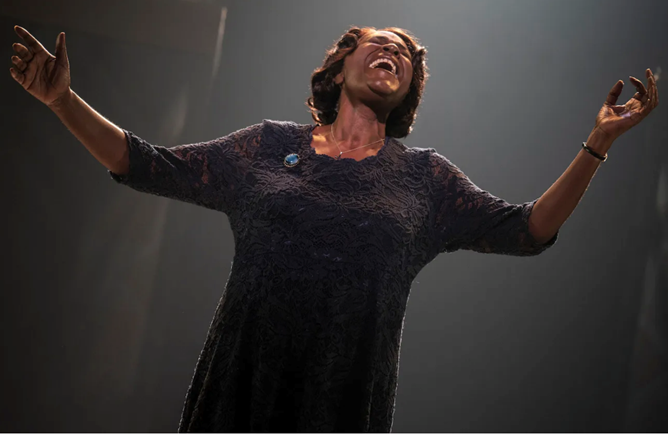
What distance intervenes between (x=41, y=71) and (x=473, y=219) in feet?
3.36

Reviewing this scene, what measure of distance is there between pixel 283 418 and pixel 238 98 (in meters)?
1.53

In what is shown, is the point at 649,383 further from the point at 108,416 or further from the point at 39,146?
the point at 39,146

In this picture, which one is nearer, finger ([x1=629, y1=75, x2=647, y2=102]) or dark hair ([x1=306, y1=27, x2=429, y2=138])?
finger ([x1=629, y1=75, x2=647, y2=102])

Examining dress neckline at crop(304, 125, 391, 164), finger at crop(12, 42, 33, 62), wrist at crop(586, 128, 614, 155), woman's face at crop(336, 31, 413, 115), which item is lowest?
dress neckline at crop(304, 125, 391, 164)

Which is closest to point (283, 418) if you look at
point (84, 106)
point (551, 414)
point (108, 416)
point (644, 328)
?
point (84, 106)

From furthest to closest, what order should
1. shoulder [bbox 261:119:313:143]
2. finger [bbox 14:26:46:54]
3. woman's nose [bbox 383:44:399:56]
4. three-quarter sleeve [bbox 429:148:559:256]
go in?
woman's nose [bbox 383:44:399:56] < shoulder [bbox 261:119:313:143] < three-quarter sleeve [bbox 429:148:559:256] < finger [bbox 14:26:46:54]

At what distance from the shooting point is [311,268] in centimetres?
126

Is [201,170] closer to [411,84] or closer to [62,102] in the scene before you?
[62,102]

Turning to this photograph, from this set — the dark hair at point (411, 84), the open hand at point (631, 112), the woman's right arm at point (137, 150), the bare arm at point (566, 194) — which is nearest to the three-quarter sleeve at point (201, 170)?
the woman's right arm at point (137, 150)

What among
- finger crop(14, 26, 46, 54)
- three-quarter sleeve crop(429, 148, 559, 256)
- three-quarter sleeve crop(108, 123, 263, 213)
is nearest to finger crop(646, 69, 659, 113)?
three-quarter sleeve crop(429, 148, 559, 256)

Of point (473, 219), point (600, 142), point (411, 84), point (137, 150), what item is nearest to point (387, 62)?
point (411, 84)

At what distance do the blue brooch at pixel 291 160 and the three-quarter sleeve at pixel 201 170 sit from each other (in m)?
0.09

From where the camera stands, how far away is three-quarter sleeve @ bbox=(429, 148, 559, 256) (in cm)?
135

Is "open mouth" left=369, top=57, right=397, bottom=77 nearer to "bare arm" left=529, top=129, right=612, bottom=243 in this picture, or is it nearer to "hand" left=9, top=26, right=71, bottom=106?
"bare arm" left=529, top=129, right=612, bottom=243
